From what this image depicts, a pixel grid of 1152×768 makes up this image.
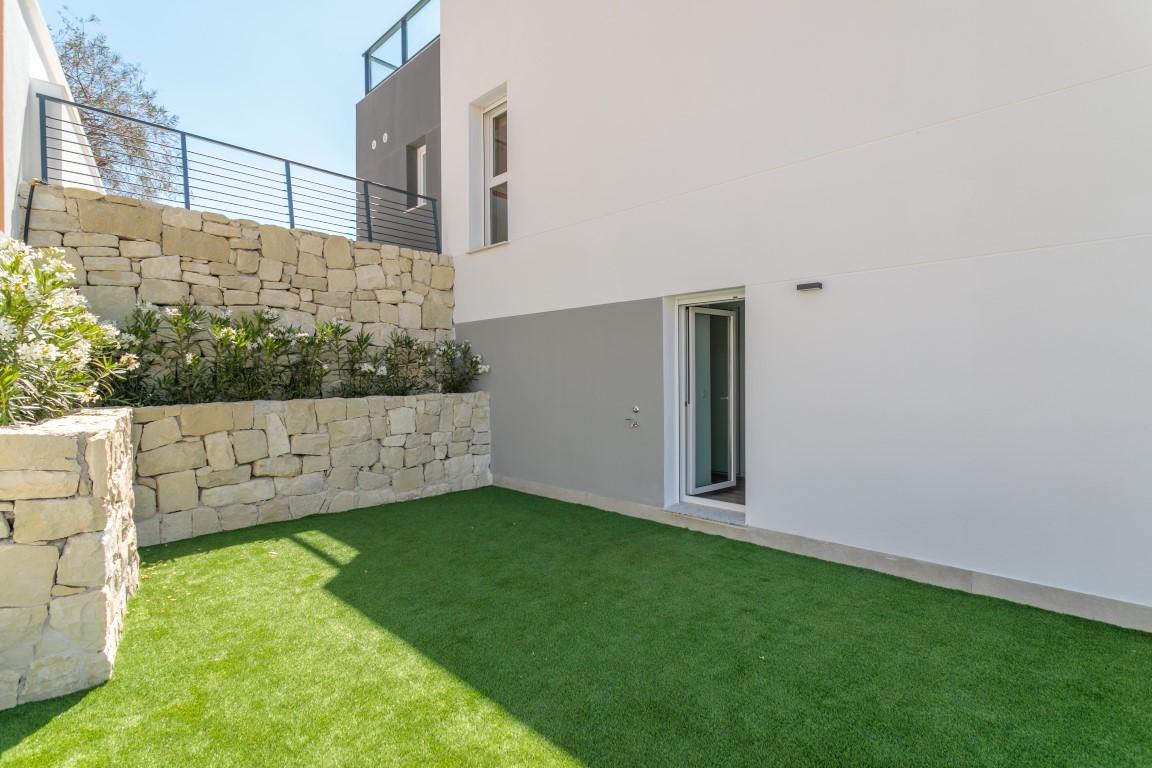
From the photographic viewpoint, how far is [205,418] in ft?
18.1

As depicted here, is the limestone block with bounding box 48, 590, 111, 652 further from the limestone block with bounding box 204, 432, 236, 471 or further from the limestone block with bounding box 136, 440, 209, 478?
the limestone block with bounding box 204, 432, 236, 471

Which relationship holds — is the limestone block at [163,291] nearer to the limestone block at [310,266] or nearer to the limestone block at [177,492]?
the limestone block at [310,266]

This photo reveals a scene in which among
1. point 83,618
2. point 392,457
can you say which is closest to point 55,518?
point 83,618

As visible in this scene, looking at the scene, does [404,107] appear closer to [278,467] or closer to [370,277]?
[370,277]

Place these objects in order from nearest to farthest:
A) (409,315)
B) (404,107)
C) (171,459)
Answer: (171,459) → (409,315) → (404,107)

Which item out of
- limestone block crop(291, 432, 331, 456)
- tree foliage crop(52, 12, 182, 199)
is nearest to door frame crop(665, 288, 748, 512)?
limestone block crop(291, 432, 331, 456)

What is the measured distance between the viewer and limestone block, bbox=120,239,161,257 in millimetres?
5656

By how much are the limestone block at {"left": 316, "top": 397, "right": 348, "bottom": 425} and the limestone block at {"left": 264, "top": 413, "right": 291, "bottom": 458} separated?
1.29 ft

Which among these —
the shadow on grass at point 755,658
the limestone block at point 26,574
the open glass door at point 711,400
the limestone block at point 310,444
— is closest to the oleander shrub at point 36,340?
the limestone block at point 26,574

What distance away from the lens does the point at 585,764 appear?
2189 millimetres

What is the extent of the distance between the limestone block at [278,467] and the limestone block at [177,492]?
566mm

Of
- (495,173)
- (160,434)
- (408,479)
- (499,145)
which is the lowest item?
(408,479)

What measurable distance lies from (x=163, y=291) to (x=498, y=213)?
4.27m

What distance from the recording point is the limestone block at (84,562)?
2.70m
